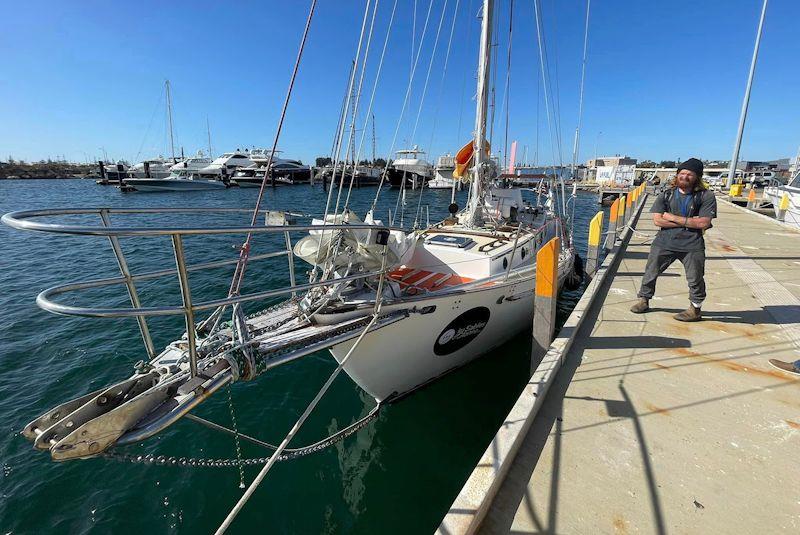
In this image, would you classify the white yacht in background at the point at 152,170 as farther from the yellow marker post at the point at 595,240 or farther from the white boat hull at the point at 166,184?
the yellow marker post at the point at 595,240

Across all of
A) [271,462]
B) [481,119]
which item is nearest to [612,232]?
[481,119]

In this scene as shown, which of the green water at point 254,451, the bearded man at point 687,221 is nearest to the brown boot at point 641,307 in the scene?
the bearded man at point 687,221

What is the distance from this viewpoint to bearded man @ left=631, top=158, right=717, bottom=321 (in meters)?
4.61

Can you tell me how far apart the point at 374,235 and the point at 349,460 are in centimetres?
298

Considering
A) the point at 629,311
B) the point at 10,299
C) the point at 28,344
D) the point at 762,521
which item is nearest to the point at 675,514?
the point at 762,521

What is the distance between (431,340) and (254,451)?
2774mm

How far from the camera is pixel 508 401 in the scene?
228 inches

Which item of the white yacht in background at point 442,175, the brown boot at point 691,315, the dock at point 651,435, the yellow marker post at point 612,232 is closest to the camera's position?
the dock at point 651,435

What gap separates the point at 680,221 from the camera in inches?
183

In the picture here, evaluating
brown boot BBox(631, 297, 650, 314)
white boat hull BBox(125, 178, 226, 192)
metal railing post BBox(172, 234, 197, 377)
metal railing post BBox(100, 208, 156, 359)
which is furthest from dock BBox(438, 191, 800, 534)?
white boat hull BBox(125, 178, 226, 192)

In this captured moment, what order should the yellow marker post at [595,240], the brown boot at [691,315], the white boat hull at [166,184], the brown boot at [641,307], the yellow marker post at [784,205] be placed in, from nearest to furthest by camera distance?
the brown boot at [691,315] → the brown boot at [641,307] → the yellow marker post at [595,240] → the yellow marker post at [784,205] → the white boat hull at [166,184]

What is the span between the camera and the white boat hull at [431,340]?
4535 millimetres

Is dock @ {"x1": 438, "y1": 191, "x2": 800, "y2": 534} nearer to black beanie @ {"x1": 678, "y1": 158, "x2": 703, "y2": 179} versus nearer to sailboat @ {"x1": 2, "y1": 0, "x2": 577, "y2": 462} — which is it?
sailboat @ {"x1": 2, "y1": 0, "x2": 577, "y2": 462}

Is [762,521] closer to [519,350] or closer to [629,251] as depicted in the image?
[519,350]
